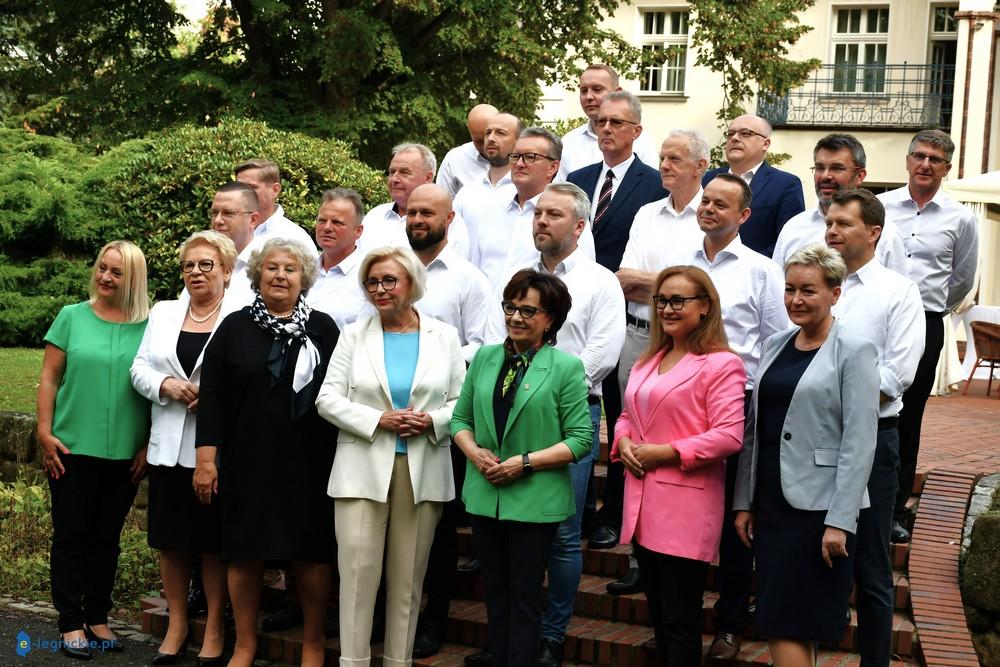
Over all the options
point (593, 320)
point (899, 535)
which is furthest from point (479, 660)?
point (899, 535)

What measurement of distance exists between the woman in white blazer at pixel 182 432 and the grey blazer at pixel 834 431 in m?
2.95

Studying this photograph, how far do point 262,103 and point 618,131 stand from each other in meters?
11.7

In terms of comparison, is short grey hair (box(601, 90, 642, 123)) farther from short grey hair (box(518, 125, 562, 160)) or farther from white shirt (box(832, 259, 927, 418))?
white shirt (box(832, 259, 927, 418))

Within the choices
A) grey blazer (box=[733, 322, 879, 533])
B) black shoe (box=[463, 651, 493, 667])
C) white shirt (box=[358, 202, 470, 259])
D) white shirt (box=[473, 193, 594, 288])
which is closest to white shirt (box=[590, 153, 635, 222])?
white shirt (box=[473, 193, 594, 288])

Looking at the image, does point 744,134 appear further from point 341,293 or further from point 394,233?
point 341,293

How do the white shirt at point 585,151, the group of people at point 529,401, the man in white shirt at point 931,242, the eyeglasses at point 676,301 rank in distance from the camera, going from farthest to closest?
the white shirt at point 585,151 < the man in white shirt at point 931,242 < the eyeglasses at point 676,301 < the group of people at point 529,401

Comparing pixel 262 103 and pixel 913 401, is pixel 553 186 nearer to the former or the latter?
pixel 913 401

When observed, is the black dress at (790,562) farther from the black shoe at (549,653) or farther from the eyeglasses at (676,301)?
the black shoe at (549,653)

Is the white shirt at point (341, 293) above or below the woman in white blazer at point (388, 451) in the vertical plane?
above

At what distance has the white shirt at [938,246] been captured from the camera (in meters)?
7.48

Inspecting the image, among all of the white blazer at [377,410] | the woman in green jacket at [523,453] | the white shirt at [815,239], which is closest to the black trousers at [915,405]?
the white shirt at [815,239]

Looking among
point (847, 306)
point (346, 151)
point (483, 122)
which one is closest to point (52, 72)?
point (346, 151)

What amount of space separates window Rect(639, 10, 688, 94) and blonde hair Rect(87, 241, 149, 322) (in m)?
24.5

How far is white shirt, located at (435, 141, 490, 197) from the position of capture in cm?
888
